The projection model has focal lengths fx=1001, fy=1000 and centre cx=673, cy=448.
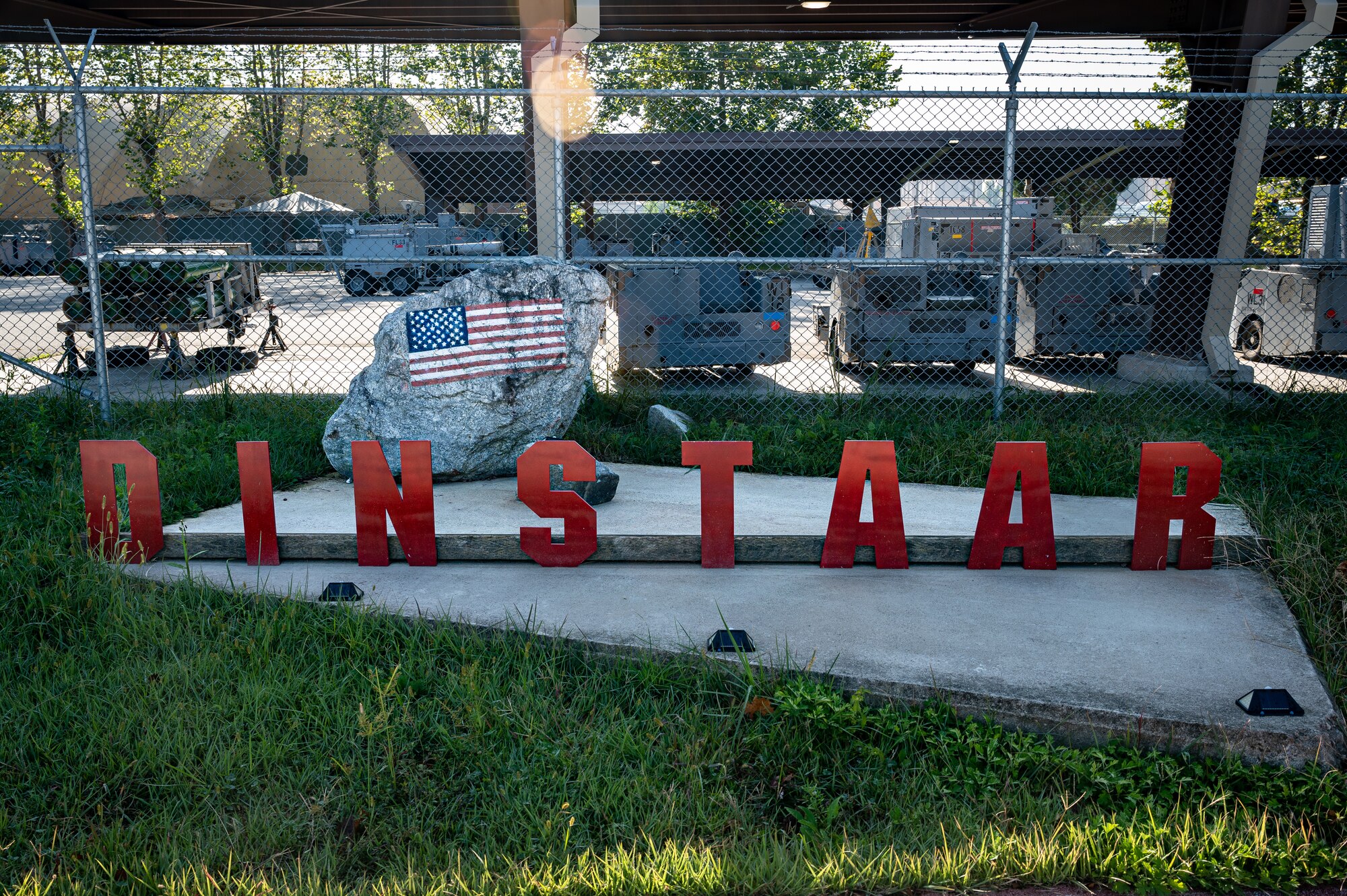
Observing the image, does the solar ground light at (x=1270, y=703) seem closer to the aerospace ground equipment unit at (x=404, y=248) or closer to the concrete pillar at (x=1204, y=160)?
the concrete pillar at (x=1204, y=160)

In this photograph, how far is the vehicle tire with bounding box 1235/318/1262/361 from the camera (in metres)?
12.3

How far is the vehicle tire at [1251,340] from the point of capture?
12312 millimetres

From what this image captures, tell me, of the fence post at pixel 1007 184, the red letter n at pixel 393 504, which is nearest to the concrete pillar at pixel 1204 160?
the fence post at pixel 1007 184

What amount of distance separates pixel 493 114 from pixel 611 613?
3839cm

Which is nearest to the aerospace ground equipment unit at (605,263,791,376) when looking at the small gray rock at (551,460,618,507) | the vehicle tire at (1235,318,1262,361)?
the small gray rock at (551,460,618,507)

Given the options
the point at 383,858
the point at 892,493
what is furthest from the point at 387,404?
the point at 383,858

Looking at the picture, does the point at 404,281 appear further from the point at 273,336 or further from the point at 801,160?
the point at 801,160

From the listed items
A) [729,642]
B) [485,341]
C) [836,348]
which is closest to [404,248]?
[836,348]

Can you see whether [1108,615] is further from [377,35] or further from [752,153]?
[752,153]

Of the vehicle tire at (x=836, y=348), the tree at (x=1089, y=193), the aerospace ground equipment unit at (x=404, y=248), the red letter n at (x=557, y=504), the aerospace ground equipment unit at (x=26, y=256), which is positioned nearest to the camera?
the red letter n at (x=557, y=504)

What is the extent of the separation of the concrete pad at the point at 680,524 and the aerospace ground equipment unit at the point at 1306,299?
690cm

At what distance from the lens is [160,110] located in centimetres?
3019

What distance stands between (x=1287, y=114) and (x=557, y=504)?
21102 millimetres

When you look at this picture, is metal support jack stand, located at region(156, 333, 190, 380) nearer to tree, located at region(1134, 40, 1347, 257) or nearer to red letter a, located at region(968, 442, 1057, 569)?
red letter a, located at region(968, 442, 1057, 569)
